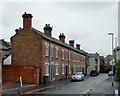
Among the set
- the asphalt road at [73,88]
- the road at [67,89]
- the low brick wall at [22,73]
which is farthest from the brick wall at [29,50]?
the road at [67,89]

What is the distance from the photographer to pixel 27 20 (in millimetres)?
32094

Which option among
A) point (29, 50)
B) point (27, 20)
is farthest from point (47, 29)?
point (29, 50)

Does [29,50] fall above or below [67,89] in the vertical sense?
above

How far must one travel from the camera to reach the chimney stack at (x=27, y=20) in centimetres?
3185

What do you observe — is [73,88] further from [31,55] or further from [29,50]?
[29,50]

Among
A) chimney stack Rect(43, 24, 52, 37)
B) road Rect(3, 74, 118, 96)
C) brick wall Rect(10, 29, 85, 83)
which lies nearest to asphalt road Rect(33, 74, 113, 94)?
road Rect(3, 74, 118, 96)

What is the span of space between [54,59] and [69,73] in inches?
443

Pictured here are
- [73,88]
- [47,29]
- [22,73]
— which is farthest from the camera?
[47,29]

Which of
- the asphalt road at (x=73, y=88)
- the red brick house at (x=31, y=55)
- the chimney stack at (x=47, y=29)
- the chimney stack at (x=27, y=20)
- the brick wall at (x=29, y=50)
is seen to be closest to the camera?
the asphalt road at (x=73, y=88)

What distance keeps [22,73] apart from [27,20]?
856 cm

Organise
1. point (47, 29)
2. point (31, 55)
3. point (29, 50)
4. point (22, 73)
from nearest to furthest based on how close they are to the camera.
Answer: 1. point (22, 73)
2. point (31, 55)
3. point (29, 50)
4. point (47, 29)

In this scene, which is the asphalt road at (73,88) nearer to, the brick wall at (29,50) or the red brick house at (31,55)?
the red brick house at (31,55)

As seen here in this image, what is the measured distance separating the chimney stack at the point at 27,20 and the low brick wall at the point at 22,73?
6.58 m

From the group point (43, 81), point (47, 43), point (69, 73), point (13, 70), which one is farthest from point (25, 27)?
point (69, 73)
